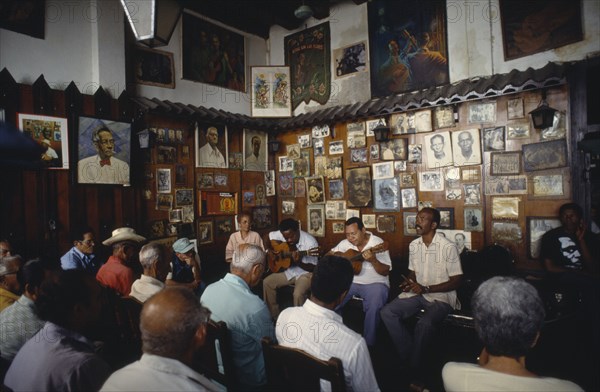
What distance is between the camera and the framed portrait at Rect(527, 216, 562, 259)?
16.6 feet

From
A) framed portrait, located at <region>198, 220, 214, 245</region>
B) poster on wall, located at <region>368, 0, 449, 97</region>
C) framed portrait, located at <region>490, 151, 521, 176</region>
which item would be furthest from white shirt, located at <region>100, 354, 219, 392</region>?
poster on wall, located at <region>368, 0, 449, 97</region>

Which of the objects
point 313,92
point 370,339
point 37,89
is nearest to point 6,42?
point 37,89

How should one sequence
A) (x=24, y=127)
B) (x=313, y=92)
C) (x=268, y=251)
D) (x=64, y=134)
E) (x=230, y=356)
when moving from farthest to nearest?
(x=313, y=92) → (x=268, y=251) → (x=64, y=134) → (x=24, y=127) → (x=230, y=356)

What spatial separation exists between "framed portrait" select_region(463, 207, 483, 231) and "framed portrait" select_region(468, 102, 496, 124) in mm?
1428

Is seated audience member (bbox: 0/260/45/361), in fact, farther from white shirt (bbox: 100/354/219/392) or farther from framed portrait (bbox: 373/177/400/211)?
framed portrait (bbox: 373/177/400/211)

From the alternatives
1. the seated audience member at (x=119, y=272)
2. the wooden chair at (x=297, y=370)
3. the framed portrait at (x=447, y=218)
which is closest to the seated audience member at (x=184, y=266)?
the seated audience member at (x=119, y=272)

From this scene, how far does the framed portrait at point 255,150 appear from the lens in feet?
25.8

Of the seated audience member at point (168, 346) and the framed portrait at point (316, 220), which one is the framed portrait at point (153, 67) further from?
the seated audience member at point (168, 346)

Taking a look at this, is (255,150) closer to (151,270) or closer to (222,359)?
(151,270)

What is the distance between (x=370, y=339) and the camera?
14.7 ft

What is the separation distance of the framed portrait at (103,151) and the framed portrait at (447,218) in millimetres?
5382

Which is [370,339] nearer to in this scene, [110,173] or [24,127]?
[110,173]

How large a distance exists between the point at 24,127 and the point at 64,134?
48 centimetres

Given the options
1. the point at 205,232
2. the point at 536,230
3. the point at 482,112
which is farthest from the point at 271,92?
the point at 536,230
